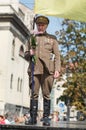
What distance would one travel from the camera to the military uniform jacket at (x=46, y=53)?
7195mm

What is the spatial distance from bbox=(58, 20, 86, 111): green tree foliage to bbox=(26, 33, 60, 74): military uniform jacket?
19.0 meters

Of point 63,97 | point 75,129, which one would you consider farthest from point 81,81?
point 75,129

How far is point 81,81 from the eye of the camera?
87.9ft

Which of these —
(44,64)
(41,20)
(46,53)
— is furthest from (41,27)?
(44,64)

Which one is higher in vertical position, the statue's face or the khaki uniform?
the statue's face

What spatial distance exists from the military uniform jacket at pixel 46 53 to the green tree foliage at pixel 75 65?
19050 millimetres

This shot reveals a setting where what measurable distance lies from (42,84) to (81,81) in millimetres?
19691

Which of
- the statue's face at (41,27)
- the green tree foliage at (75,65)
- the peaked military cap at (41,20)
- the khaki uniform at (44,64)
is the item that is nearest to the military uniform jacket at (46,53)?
the khaki uniform at (44,64)

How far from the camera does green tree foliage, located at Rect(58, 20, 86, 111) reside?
26.8 m

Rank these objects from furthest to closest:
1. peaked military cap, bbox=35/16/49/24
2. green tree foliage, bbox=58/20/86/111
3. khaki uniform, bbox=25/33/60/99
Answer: green tree foliage, bbox=58/20/86/111 < khaki uniform, bbox=25/33/60/99 < peaked military cap, bbox=35/16/49/24

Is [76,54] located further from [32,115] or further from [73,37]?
[32,115]

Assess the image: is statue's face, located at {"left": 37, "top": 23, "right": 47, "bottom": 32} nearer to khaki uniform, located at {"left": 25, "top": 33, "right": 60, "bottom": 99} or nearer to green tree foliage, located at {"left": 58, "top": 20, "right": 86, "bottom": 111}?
khaki uniform, located at {"left": 25, "top": 33, "right": 60, "bottom": 99}

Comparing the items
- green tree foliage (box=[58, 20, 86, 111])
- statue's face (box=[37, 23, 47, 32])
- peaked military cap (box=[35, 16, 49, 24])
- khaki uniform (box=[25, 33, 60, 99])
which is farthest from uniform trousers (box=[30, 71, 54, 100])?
green tree foliage (box=[58, 20, 86, 111])

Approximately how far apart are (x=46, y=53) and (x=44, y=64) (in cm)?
19
